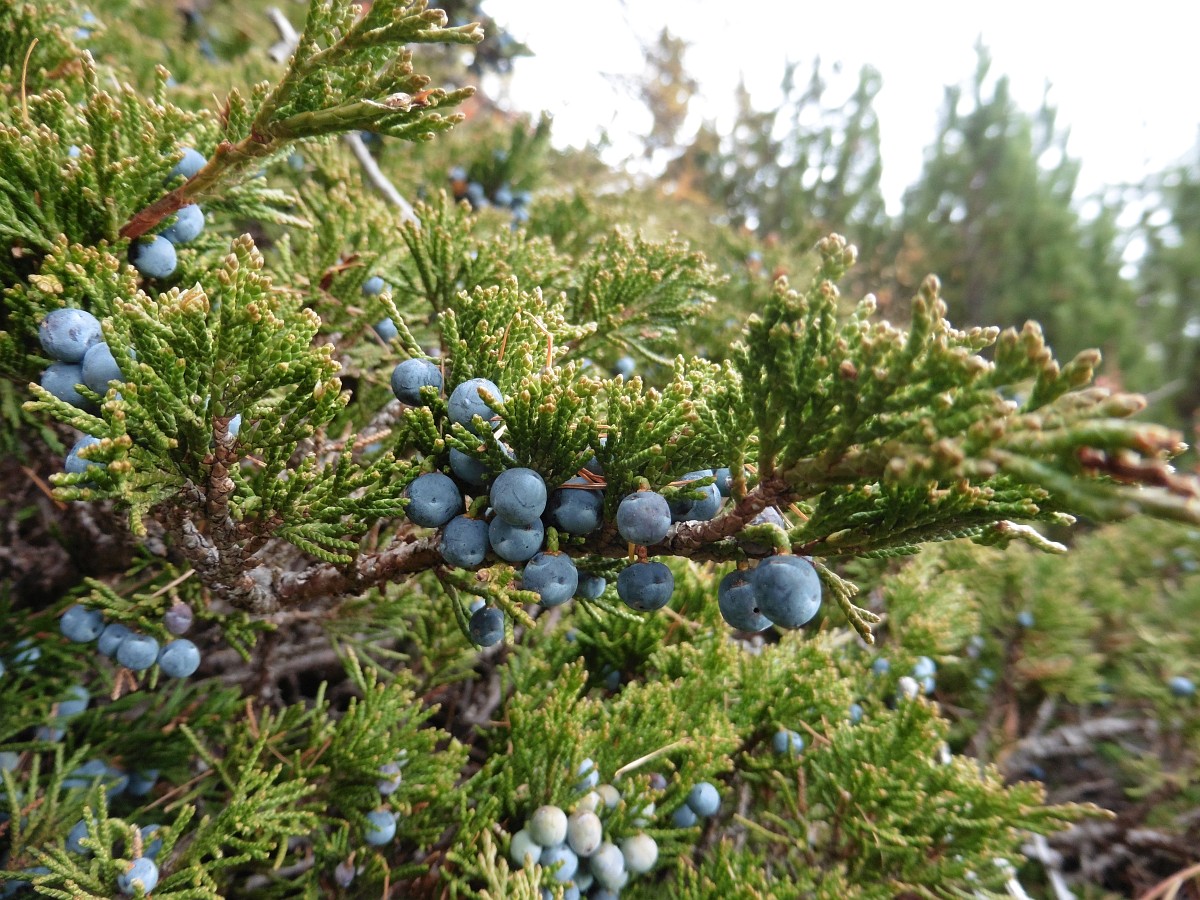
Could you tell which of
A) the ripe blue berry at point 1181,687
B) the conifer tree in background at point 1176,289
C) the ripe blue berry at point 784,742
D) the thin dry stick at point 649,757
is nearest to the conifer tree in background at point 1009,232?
the conifer tree in background at point 1176,289

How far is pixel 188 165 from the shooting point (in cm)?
106

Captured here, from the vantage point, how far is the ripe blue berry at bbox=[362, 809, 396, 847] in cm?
128

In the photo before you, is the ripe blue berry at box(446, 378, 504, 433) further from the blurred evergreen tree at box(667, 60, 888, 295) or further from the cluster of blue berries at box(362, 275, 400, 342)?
the blurred evergreen tree at box(667, 60, 888, 295)

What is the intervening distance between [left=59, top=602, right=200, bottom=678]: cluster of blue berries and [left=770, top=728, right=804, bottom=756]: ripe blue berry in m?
1.39

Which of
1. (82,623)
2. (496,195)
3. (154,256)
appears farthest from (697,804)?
(496,195)

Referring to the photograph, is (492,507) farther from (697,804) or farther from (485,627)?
(697,804)

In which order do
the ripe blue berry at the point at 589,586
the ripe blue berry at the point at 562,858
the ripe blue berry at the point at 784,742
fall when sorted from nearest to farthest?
the ripe blue berry at the point at 589,586 → the ripe blue berry at the point at 562,858 → the ripe blue berry at the point at 784,742

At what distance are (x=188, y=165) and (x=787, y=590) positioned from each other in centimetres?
115

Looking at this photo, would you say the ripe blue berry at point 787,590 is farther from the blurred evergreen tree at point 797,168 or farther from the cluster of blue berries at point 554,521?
the blurred evergreen tree at point 797,168

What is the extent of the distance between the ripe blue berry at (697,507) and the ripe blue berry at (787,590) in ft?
0.43

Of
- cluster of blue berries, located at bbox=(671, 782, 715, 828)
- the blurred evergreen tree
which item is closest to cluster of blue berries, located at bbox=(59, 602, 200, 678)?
cluster of blue berries, located at bbox=(671, 782, 715, 828)

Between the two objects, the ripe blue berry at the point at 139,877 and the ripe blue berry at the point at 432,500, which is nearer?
the ripe blue berry at the point at 432,500

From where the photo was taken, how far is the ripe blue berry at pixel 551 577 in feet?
2.62

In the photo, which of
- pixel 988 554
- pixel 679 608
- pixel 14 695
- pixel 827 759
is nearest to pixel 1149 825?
pixel 988 554
